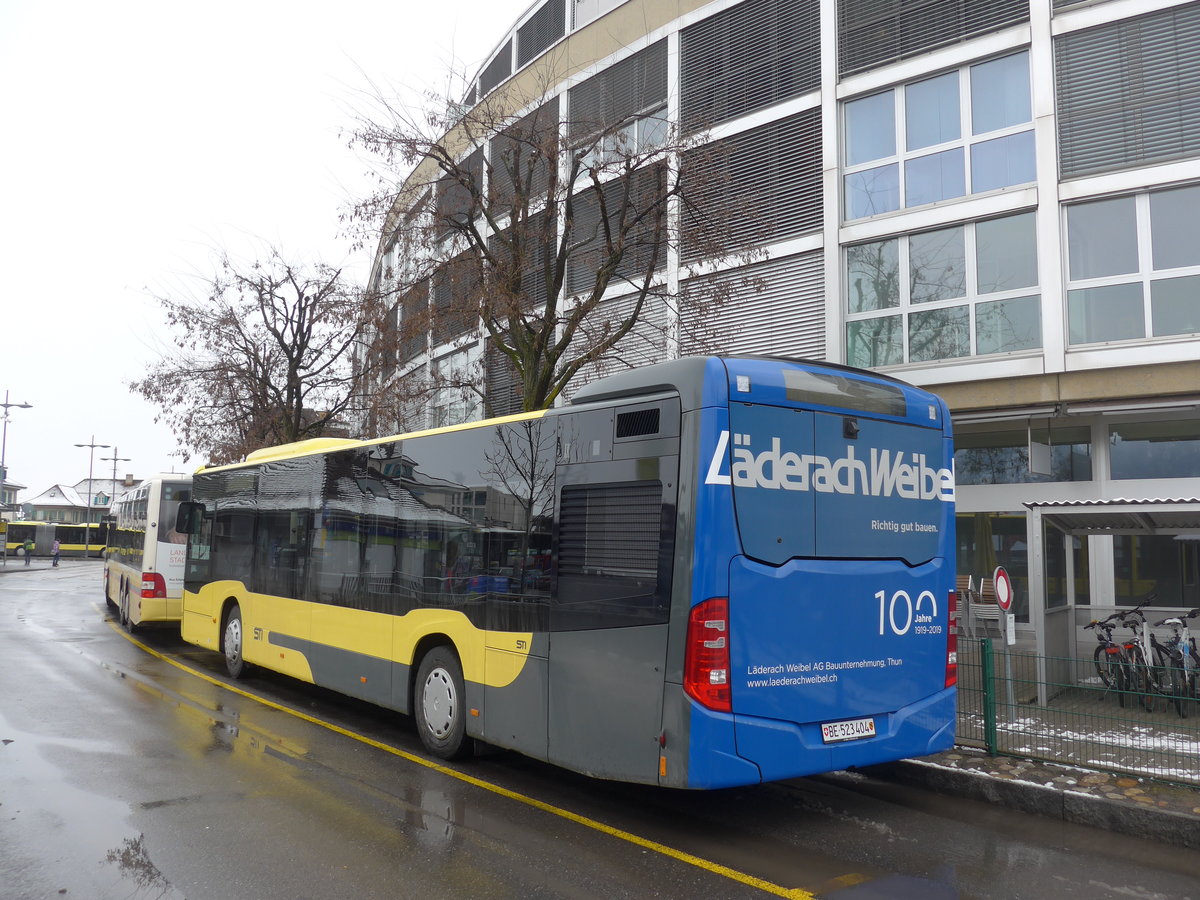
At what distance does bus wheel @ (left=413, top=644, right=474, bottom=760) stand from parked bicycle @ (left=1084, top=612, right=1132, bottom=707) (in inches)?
205

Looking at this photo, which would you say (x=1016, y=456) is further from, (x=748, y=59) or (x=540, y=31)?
(x=540, y=31)

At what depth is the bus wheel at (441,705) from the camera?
7.90 meters

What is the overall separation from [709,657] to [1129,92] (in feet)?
45.1

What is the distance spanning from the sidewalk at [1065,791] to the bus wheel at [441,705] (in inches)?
139

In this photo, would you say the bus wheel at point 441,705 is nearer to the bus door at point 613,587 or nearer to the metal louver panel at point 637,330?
the bus door at point 613,587

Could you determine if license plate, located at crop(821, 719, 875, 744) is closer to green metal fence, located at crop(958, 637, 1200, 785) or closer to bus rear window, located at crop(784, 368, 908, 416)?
bus rear window, located at crop(784, 368, 908, 416)

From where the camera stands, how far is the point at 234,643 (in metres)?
12.8

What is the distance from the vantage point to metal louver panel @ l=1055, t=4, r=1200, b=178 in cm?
1423

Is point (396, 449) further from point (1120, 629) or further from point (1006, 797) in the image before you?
point (1120, 629)

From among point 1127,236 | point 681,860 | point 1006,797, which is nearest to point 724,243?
point 1127,236

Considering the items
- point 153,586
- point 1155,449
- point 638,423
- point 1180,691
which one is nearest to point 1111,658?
point 1180,691

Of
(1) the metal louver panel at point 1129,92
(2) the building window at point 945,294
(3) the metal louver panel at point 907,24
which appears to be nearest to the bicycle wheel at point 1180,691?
(2) the building window at point 945,294

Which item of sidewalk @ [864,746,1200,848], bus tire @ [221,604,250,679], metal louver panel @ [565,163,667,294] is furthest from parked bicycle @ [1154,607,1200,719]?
bus tire @ [221,604,250,679]

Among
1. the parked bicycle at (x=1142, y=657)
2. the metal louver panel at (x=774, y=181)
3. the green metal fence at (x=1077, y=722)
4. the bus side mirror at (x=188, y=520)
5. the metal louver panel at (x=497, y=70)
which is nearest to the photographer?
the green metal fence at (x=1077, y=722)
